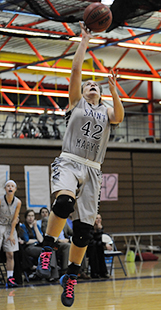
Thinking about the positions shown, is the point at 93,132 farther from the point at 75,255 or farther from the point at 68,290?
the point at 68,290

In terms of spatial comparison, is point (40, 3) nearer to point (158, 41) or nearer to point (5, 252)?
point (5, 252)

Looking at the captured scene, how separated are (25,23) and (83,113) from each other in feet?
28.5

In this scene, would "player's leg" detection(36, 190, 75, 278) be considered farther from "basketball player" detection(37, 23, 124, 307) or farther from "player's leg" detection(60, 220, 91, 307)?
"player's leg" detection(60, 220, 91, 307)

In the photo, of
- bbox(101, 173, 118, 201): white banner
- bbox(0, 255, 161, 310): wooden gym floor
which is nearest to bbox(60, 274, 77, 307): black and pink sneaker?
bbox(0, 255, 161, 310): wooden gym floor

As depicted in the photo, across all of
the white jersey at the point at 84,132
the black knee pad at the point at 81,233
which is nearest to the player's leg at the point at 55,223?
the black knee pad at the point at 81,233

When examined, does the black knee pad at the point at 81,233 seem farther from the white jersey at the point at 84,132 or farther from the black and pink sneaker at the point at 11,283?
the black and pink sneaker at the point at 11,283

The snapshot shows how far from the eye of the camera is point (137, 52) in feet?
62.3

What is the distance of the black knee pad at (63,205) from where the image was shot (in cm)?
390

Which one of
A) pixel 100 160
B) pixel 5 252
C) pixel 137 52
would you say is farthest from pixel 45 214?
pixel 137 52

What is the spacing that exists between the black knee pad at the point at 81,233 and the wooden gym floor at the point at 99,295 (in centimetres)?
183

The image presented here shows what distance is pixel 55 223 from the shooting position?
158 inches

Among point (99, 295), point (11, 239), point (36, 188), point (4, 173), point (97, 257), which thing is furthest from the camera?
point (36, 188)

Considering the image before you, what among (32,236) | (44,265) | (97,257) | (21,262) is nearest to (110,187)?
(97,257)

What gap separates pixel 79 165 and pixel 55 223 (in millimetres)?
538
